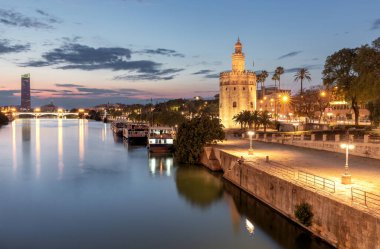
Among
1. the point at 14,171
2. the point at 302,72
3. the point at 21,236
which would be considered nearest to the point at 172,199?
the point at 21,236

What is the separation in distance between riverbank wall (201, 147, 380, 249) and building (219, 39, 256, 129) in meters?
62.0

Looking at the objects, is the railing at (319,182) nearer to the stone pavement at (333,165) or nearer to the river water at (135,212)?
the stone pavement at (333,165)

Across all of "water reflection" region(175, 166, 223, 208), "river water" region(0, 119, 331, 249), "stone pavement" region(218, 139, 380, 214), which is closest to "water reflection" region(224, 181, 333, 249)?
"river water" region(0, 119, 331, 249)

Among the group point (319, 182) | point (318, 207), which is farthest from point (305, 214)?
point (319, 182)

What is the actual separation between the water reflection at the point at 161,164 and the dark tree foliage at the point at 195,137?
264cm

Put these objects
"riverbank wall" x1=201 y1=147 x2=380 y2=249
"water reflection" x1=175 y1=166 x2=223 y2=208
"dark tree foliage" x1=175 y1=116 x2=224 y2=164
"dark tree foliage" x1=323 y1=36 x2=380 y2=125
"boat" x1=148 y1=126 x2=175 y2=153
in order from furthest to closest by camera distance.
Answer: "boat" x1=148 y1=126 x2=175 y2=153, "dark tree foliage" x1=175 y1=116 x2=224 y2=164, "dark tree foliage" x1=323 y1=36 x2=380 y2=125, "water reflection" x1=175 y1=166 x2=223 y2=208, "riverbank wall" x1=201 y1=147 x2=380 y2=249

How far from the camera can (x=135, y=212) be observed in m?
32.7

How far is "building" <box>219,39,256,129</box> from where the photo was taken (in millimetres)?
100312

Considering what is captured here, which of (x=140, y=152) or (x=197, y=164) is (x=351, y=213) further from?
(x=140, y=152)

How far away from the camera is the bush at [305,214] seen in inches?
924

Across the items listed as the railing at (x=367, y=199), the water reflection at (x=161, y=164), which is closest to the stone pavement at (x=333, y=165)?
the railing at (x=367, y=199)

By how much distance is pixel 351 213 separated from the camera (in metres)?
19.3

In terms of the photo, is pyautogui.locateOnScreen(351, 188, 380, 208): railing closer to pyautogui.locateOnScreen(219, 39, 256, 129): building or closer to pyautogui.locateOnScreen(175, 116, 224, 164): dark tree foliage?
pyautogui.locateOnScreen(175, 116, 224, 164): dark tree foliage

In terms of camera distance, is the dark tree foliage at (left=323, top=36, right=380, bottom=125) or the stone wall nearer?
the stone wall
